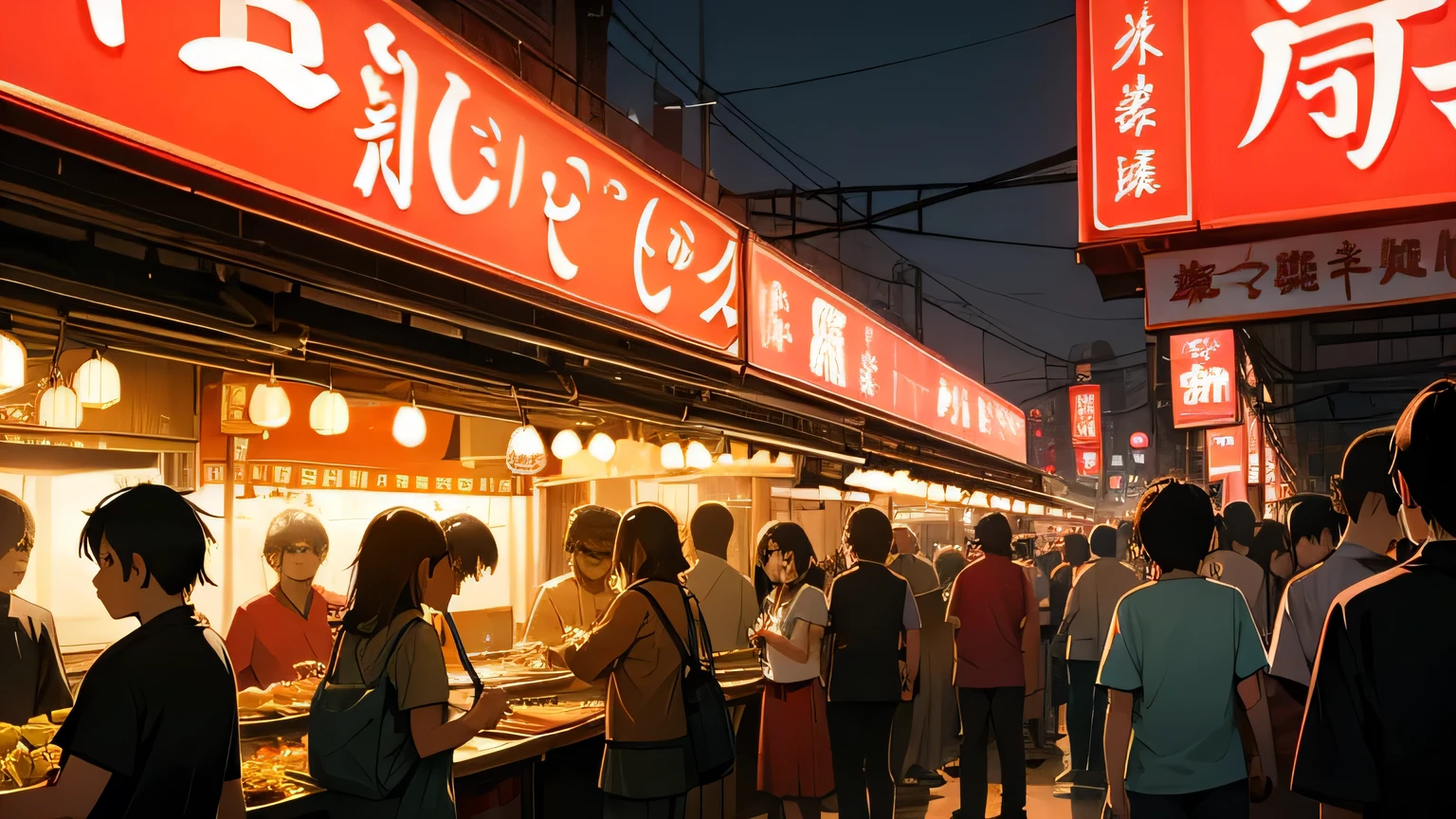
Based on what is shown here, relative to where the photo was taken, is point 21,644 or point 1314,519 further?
point 1314,519

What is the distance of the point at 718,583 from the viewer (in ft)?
26.4

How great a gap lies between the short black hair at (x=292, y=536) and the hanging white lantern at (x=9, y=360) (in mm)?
2019

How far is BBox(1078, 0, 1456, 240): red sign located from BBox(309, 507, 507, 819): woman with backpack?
14.8 ft

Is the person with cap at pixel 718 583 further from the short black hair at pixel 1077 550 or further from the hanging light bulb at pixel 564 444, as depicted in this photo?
the short black hair at pixel 1077 550

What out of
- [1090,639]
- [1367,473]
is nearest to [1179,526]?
[1367,473]

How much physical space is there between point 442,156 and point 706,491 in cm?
1134

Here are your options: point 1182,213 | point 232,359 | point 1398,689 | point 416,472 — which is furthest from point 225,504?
point 1398,689

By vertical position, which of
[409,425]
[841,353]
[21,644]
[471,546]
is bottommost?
[21,644]

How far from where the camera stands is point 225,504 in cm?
1025

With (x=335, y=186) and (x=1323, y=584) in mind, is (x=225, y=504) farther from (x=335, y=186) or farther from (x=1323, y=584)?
(x=1323, y=584)

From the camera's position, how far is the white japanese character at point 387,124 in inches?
165

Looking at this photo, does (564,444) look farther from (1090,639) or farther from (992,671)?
(1090,639)

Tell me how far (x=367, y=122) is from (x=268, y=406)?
417 centimetres

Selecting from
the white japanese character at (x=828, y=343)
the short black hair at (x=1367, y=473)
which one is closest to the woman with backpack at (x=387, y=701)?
the short black hair at (x=1367, y=473)
